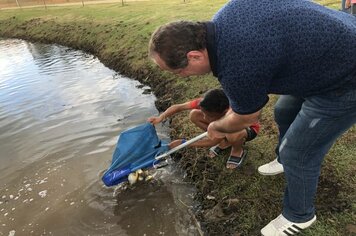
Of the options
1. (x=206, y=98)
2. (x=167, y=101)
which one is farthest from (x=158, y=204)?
(x=167, y=101)

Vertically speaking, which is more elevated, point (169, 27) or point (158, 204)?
point (169, 27)

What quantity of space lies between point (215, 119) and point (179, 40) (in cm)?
217

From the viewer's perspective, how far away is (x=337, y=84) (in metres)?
2.19

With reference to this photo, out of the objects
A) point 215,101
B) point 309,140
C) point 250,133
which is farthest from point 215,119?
point 309,140

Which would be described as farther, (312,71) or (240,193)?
(240,193)

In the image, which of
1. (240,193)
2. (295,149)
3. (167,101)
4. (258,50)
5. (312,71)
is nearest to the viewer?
(258,50)

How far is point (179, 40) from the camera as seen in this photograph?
208 cm

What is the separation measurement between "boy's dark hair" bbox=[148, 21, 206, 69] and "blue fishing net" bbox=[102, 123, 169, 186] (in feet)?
6.55

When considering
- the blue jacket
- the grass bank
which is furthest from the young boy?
the blue jacket

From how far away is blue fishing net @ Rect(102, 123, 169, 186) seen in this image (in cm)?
404

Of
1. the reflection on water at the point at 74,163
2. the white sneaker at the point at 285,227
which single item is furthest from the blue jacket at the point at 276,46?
the reflection on water at the point at 74,163

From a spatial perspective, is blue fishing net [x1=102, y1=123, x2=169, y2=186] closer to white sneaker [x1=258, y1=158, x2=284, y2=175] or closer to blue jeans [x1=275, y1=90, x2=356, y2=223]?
white sneaker [x1=258, y1=158, x2=284, y2=175]

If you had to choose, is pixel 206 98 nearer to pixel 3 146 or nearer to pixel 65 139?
pixel 65 139

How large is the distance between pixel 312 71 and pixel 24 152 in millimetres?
4741
